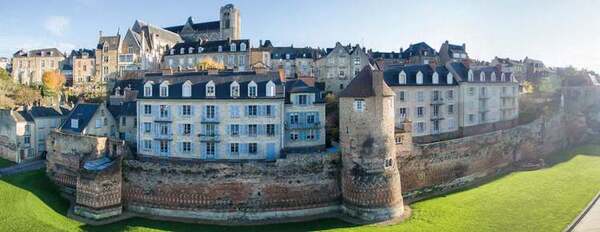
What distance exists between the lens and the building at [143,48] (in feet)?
206

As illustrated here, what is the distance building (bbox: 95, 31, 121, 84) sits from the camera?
63250 mm

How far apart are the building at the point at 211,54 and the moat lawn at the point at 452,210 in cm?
2864

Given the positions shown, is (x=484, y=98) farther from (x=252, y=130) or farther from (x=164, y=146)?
(x=164, y=146)

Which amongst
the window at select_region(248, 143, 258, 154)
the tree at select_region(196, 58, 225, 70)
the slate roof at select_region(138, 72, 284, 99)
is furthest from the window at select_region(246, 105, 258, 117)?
the tree at select_region(196, 58, 225, 70)

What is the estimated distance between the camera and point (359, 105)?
29984 mm

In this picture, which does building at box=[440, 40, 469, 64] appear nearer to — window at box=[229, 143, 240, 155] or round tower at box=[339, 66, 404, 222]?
round tower at box=[339, 66, 404, 222]

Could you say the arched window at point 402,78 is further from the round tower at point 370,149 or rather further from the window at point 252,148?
the window at point 252,148

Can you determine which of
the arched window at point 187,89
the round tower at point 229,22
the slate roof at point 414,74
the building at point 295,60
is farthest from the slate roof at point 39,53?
the slate roof at point 414,74

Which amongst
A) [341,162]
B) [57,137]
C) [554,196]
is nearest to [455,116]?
[554,196]

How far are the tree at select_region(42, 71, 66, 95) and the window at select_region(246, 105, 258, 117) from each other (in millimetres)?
35141

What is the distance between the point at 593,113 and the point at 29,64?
84.8 meters

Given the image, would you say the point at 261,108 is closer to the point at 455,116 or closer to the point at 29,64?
the point at 455,116

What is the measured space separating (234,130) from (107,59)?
38848 mm

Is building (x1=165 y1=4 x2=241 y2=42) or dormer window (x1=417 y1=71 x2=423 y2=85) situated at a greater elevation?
building (x1=165 y1=4 x2=241 y2=42)
